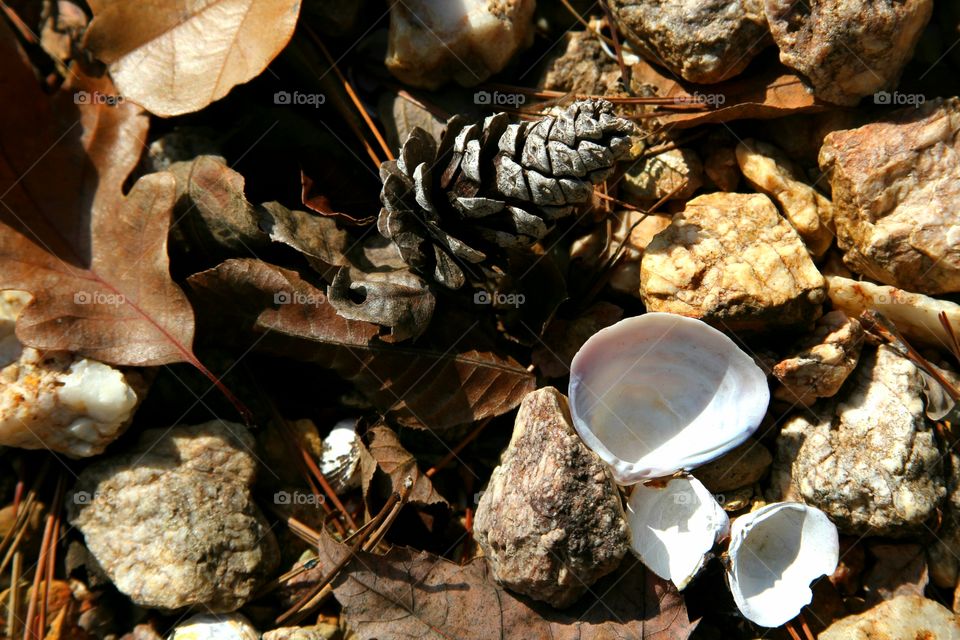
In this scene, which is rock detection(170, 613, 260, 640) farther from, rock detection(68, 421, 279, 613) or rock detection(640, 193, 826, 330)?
rock detection(640, 193, 826, 330)

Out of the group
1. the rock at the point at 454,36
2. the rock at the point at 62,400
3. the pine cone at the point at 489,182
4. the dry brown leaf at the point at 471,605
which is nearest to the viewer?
the pine cone at the point at 489,182

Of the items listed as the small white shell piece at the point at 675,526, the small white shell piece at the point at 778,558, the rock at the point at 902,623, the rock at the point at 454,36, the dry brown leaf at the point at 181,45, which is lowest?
the rock at the point at 902,623

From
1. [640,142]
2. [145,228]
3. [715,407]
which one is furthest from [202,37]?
[715,407]

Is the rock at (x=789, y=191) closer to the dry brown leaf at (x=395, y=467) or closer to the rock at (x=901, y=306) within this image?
the rock at (x=901, y=306)

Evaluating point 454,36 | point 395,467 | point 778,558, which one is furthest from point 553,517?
point 454,36

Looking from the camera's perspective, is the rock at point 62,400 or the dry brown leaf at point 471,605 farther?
the rock at point 62,400

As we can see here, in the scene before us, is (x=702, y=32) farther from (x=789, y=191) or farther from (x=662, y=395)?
(x=662, y=395)

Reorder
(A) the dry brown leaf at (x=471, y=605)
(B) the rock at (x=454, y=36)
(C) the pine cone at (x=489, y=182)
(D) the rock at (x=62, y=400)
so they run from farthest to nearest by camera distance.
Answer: (B) the rock at (x=454, y=36), (D) the rock at (x=62, y=400), (A) the dry brown leaf at (x=471, y=605), (C) the pine cone at (x=489, y=182)

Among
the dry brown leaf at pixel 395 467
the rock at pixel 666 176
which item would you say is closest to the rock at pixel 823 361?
the rock at pixel 666 176

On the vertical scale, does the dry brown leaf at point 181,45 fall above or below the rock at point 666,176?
above
